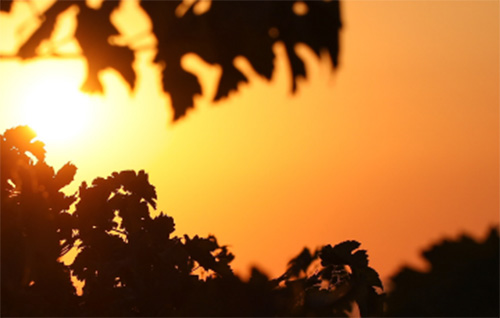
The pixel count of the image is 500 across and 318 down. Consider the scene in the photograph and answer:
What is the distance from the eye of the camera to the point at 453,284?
7926mm

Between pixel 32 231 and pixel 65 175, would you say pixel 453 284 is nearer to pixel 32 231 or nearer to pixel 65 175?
pixel 32 231

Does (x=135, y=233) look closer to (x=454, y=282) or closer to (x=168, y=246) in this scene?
(x=168, y=246)

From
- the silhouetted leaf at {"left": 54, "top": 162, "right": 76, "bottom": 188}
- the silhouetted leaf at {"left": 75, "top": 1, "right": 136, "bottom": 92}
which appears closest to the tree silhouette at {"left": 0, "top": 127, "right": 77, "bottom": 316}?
the silhouetted leaf at {"left": 54, "top": 162, "right": 76, "bottom": 188}

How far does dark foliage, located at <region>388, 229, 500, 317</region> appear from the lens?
7918 mm

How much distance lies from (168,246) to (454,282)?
1493 centimetres

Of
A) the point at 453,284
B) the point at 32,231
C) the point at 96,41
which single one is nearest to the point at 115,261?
the point at 32,231

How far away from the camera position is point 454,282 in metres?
7.94

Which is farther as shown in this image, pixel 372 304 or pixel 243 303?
pixel 372 304

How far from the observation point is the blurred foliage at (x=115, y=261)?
20719 millimetres

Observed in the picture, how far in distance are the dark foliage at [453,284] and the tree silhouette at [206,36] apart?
3567mm

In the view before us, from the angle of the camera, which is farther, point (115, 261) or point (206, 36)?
point (115, 261)

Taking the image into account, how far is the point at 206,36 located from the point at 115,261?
17.9 metres

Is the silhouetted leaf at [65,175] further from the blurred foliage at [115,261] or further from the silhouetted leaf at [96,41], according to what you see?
the silhouetted leaf at [96,41]

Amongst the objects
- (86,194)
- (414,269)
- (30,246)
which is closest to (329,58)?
(414,269)
